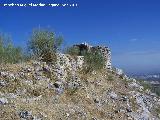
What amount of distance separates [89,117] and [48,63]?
10490mm

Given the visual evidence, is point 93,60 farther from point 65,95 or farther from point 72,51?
point 65,95

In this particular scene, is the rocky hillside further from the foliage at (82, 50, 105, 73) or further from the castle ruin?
the castle ruin

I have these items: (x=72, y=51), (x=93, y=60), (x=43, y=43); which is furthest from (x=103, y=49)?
(x=43, y=43)

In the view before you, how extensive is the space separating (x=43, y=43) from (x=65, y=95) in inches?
397

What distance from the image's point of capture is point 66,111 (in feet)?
129

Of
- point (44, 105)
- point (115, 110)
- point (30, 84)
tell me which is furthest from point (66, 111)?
point (115, 110)

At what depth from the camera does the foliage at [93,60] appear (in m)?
57.1

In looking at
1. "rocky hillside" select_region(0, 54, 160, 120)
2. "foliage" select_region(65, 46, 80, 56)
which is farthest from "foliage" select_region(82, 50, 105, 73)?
"foliage" select_region(65, 46, 80, 56)

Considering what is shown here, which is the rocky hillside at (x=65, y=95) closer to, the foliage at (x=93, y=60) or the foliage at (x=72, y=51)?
the foliage at (x=93, y=60)

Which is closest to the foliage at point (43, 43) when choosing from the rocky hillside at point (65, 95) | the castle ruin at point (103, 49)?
the rocky hillside at point (65, 95)

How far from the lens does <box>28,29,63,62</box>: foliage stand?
51.2 meters

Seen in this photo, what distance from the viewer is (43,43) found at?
2031 inches

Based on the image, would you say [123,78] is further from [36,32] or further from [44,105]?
[44,105]

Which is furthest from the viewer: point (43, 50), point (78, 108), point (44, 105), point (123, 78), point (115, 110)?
point (123, 78)
